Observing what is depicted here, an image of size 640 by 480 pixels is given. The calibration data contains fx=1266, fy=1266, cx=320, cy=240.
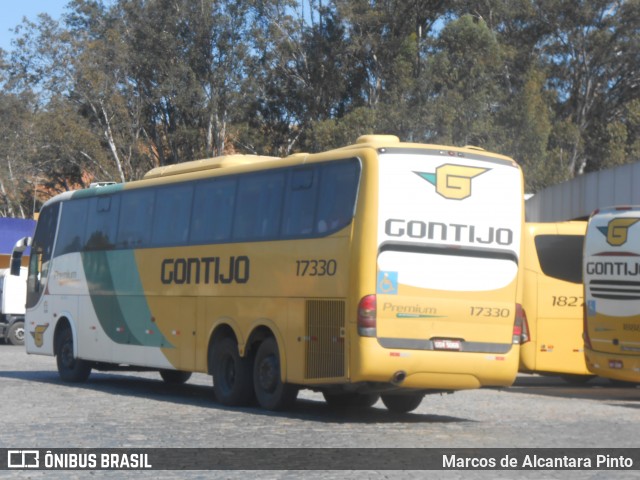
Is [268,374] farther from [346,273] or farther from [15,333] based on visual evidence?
[15,333]

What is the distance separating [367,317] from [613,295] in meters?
6.98

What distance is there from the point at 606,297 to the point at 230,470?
11.3 m

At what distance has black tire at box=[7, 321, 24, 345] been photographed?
37.6m

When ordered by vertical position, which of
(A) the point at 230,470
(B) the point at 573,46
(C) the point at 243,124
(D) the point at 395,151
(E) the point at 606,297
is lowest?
(A) the point at 230,470

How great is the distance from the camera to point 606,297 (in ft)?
65.7

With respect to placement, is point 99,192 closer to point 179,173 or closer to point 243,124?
point 179,173

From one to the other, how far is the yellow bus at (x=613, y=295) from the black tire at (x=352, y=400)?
4231 mm

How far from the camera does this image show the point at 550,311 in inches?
877

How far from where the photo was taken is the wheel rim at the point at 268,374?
52.2 ft

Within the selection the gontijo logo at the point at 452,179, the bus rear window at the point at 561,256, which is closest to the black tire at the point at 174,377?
the bus rear window at the point at 561,256

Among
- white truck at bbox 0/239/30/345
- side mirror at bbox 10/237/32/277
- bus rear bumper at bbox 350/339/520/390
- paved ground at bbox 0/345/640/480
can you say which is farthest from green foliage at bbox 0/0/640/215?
bus rear bumper at bbox 350/339/520/390

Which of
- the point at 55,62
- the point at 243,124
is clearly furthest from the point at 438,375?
the point at 55,62

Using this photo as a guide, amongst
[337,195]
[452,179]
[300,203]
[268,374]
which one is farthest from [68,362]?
[452,179]

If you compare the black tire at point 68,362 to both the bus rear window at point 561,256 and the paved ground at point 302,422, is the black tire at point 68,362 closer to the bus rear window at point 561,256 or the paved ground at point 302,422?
the paved ground at point 302,422
